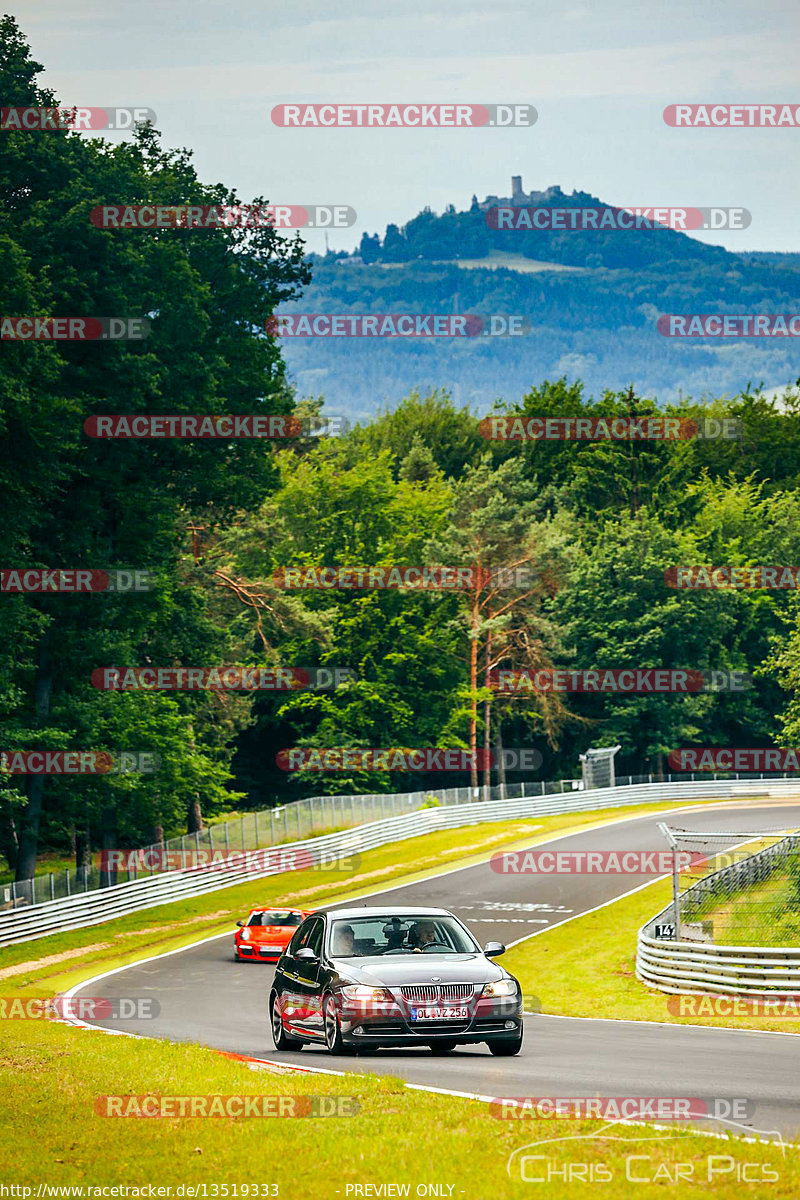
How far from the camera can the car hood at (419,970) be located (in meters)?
14.4

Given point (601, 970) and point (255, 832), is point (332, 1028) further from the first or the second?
point (255, 832)

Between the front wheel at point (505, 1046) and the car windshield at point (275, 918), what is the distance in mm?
17857

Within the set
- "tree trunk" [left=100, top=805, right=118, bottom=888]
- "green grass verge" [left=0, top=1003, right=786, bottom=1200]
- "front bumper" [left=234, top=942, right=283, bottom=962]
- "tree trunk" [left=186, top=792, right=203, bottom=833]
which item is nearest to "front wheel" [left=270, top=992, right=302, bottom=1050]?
"green grass verge" [left=0, top=1003, right=786, bottom=1200]

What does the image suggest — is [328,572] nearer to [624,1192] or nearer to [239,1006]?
[239,1006]

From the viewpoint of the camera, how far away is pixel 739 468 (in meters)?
105

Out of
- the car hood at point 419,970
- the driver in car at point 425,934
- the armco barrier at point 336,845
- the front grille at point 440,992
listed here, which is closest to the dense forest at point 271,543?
the armco barrier at point 336,845

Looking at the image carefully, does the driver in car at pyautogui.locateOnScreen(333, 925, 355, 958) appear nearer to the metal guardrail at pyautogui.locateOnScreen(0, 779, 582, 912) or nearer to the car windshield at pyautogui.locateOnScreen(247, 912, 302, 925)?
the car windshield at pyautogui.locateOnScreen(247, 912, 302, 925)

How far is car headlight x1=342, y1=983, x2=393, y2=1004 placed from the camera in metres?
14.4

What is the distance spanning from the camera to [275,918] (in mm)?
32875

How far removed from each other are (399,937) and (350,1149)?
20.8 feet

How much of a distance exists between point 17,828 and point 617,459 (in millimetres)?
57015

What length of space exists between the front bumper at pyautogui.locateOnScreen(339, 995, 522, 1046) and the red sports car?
58.7 ft

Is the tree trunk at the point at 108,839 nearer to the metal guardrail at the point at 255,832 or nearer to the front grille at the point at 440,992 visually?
the metal guardrail at the point at 255,832

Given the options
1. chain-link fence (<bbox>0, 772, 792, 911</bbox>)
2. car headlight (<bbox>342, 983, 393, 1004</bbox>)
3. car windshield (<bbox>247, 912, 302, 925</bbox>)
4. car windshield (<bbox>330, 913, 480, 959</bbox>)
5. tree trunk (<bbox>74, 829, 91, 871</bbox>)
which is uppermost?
car windshield (<bbox>330, 913, 480, 959</bbox>)
